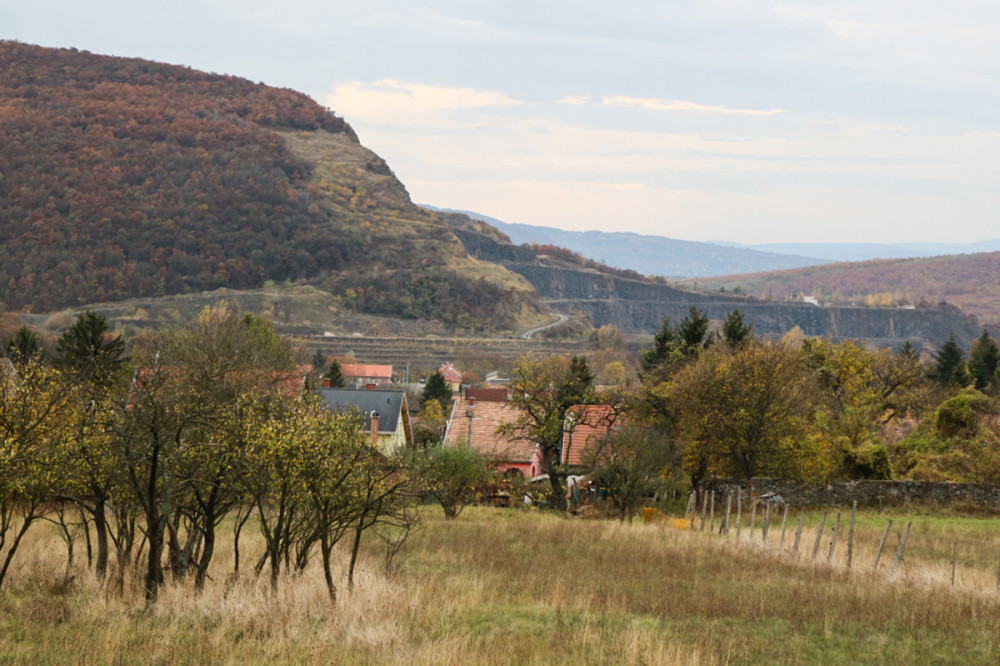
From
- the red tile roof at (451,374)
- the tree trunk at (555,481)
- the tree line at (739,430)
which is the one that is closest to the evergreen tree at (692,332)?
the tree line at (739,430)

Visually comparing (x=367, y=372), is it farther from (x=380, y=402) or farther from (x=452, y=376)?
(x=380, y=402)

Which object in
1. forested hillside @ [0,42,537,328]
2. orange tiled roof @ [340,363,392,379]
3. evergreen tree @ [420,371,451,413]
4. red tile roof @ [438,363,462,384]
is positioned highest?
forested hillside @ [0,42,537,328]

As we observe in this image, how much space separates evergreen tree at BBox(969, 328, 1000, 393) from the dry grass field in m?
48.7

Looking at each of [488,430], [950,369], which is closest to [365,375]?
[488,430]

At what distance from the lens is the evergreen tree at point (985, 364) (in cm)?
6359

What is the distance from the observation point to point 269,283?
6742 inches

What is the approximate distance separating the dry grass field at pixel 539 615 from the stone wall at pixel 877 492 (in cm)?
1090

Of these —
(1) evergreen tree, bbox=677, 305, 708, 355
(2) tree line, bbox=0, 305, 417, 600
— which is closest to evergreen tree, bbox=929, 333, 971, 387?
(1) evergreen tree, bbox=677, 305, 708, 355

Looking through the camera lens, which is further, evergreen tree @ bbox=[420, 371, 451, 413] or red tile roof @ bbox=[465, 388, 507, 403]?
evergreen tree @ bbox=[420, 371, 451, 413]

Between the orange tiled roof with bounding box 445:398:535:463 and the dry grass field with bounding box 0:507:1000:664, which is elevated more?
the dry grass field with bounding box 0:507:1000:664

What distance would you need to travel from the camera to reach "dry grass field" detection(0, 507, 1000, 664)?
456 inches

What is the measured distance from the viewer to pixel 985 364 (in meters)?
66.2

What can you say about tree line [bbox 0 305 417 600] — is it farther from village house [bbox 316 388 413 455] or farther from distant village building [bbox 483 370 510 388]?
distant village building [bbox 483 370 510 388]

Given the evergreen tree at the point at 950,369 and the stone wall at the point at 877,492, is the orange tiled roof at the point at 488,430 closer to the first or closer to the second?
the stone wall at the point at 877,492
